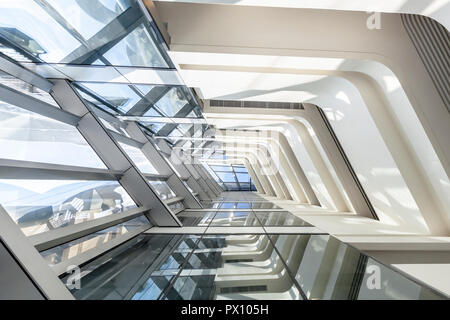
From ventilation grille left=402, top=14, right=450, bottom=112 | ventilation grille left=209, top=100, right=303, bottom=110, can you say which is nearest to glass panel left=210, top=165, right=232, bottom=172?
ventilation grille left=209, top=100, right=303, bottom=110

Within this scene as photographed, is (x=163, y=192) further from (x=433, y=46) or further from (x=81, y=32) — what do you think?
(x=433, y=46)

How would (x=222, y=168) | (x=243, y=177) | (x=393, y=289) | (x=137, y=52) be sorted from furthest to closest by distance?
(x=243, y=177)
(x=222, y=168)
(x=137, y=52)
(x=393, y=289)

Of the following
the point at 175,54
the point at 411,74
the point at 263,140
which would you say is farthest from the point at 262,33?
the point at 263,140

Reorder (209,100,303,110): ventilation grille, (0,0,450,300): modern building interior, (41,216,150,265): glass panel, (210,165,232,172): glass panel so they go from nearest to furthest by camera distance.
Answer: (0,0,450,300): modern building interior → (41,216,150,265): glass panel → (209,100,303,110): ventilation grille → (210,165,232,172): glass panel

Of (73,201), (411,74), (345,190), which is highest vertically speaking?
(411,74)

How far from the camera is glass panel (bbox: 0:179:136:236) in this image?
19.2ft

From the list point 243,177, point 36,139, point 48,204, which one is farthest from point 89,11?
point 243,177

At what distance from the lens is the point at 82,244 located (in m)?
3.98

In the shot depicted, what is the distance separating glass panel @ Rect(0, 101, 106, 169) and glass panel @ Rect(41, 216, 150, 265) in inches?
113

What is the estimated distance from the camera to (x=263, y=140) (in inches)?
582

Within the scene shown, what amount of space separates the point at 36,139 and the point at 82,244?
22.1ft

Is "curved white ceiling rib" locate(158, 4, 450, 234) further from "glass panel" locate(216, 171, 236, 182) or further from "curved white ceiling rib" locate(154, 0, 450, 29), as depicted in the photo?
"glass panel" locate(216, 171, 236, 182)
